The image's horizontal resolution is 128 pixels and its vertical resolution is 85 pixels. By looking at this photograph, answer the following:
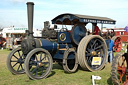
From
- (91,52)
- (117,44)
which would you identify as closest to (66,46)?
(91,52)

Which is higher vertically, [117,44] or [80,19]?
[80,19]

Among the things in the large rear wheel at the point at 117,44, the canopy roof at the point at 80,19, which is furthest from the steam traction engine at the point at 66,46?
the large rear wheel at the point at 117,44

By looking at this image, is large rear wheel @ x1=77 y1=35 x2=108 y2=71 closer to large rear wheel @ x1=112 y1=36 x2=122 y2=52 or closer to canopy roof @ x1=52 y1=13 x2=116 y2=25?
canopy roof @ x1=52 y1=13 x2=116 y2=25

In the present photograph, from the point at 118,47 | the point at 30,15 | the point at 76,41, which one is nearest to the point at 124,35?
→ the point at 118,47

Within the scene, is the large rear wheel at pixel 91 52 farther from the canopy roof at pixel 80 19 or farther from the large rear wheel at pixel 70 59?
the canopy roof at pixel 80 19

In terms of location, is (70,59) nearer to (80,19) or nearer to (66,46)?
(66,46)

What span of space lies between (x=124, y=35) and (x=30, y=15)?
22204 mm

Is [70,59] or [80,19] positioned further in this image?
[70,59]

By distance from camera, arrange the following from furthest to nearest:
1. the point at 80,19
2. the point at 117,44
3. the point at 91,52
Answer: the point at 117,44 → the point at 91,52 → the point at 80,19

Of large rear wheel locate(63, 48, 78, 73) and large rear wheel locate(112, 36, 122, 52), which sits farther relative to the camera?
large rear wheel locate(112, 36, 122, 52)

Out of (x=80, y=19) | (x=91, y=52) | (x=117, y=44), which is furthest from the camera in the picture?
(x=117, y=44)

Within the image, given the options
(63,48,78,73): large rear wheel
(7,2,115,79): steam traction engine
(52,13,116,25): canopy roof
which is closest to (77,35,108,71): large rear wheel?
(7,2,115,79): steam traction engine

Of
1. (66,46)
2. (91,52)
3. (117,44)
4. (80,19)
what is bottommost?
(117,44)

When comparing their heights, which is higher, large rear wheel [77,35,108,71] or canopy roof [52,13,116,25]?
canopy roof [52,13,116,25]
